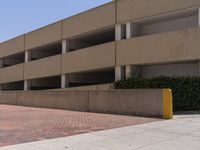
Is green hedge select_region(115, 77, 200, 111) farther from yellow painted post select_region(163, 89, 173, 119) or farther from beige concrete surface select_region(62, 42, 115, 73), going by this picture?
beige concrete surface select_region(62, 42, 115, 73)

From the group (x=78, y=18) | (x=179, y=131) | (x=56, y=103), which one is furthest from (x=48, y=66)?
(x=179, y=131)

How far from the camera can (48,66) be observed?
38094mm

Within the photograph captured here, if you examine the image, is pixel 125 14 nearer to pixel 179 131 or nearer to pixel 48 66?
pixel 48 66

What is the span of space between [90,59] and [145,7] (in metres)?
7.43

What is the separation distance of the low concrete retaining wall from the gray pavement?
420 cm

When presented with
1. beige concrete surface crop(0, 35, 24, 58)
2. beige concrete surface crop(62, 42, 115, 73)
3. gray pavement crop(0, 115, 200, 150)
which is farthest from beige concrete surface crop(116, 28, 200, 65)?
beige concrete surface crop(0, 35, 24, 58)

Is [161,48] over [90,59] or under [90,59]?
over

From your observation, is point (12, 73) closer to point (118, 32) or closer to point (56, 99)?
point (56, 99)

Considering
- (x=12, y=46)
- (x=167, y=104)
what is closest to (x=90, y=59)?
(x=167, y=104)

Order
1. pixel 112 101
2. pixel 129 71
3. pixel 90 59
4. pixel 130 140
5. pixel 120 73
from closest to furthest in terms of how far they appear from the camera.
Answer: pixel 130 140
pixel 112 101
pixel 129 71
pixel 120 73
pixel 90 59

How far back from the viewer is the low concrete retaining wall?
1775cm

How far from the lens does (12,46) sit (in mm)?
45594

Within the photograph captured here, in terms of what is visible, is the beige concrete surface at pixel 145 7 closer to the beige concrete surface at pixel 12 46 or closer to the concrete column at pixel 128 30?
the concrete column at pixel 128 30

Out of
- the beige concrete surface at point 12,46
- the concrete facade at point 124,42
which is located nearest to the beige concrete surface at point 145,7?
the concrete facade at point 124,42
